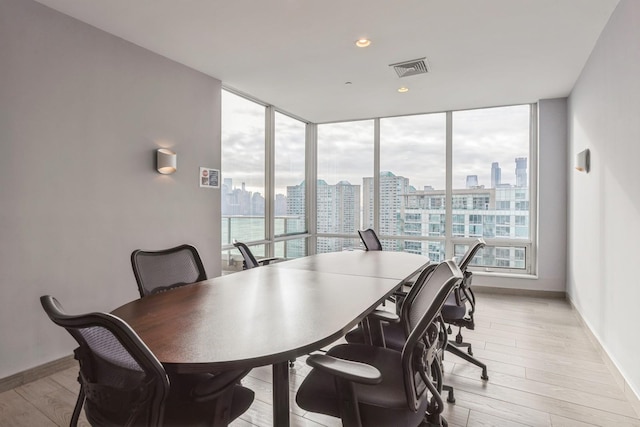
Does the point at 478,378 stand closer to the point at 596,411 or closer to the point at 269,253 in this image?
the point at 596,411

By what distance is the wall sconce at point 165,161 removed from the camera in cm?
337

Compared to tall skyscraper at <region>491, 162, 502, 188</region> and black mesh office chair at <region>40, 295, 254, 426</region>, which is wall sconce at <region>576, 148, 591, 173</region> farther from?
black mesh office chair at <region>40, 295, 254, 426</region>

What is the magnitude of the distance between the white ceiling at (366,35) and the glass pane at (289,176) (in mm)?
1175

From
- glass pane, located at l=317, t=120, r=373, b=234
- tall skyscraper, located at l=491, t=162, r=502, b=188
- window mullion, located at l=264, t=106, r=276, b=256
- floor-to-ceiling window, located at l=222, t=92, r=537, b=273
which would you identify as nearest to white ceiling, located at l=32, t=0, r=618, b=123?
window mullion, located at l=264, t=106, r=276, b=256

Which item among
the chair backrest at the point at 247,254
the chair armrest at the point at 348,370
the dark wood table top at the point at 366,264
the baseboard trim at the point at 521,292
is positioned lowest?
the baseboard trim at the point at 521,292

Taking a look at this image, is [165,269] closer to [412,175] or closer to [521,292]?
[412,175]

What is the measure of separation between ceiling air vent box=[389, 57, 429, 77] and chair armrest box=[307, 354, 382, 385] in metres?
3.19

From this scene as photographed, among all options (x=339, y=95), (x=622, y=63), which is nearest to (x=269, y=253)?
(x=339, y=95)

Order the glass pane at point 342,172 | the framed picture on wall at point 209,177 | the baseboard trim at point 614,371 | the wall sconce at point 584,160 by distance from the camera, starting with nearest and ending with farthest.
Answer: the baseboard trim at point 614,371
the wall sconce at point 584,160
the framed picture on wall at point 209,177
the glass pane at point 342,172

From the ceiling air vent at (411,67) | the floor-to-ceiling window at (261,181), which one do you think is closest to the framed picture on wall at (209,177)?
the floor-to-ceiling window at (261,181)

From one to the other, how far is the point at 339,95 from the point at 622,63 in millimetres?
2965

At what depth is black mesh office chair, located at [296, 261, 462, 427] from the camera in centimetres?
115

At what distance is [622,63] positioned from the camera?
2.44 meters

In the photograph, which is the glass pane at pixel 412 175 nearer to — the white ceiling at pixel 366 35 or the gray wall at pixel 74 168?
the white ceiling at pixel 366 35
